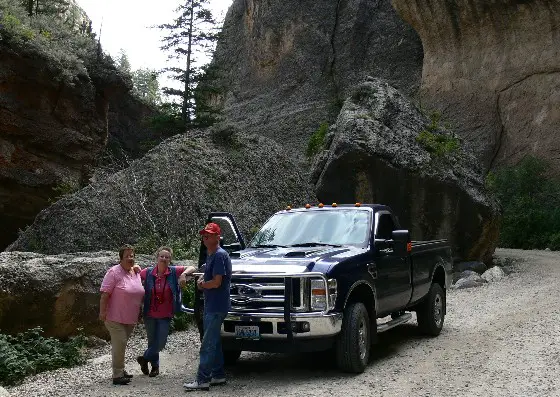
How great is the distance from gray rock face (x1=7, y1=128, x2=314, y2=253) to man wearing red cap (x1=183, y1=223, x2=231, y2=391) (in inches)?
282

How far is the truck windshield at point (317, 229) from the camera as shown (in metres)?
8.60

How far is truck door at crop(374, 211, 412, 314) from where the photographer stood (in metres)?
8.23

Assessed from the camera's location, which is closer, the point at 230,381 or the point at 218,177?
the point at 230,381

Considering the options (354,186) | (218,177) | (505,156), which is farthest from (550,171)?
(218,177)

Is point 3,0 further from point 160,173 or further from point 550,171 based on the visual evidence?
point 550,171

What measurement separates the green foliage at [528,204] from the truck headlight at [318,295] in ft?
81.5

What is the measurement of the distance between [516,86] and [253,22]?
21.9m

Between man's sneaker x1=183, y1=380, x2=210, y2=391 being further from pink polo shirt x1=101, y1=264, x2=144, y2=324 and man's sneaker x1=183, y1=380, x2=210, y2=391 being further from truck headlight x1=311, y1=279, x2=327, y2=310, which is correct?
truck headlight x1=311, y1=279, x2=327, y2=310

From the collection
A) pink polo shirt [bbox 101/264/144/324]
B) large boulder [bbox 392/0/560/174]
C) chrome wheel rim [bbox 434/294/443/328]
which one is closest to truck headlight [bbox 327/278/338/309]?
pink polo shirt [bbox 101/264/144/324]

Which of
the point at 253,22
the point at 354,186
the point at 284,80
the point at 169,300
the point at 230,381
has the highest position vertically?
the point at 253,22

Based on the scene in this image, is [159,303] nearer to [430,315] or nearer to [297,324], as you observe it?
[297,324]

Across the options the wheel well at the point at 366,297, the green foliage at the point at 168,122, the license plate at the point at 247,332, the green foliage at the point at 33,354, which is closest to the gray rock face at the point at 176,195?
the green foliage at the point at 33,354

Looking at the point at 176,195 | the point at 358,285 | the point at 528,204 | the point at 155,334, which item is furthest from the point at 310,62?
the point at 155,334

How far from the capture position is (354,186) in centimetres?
1844
